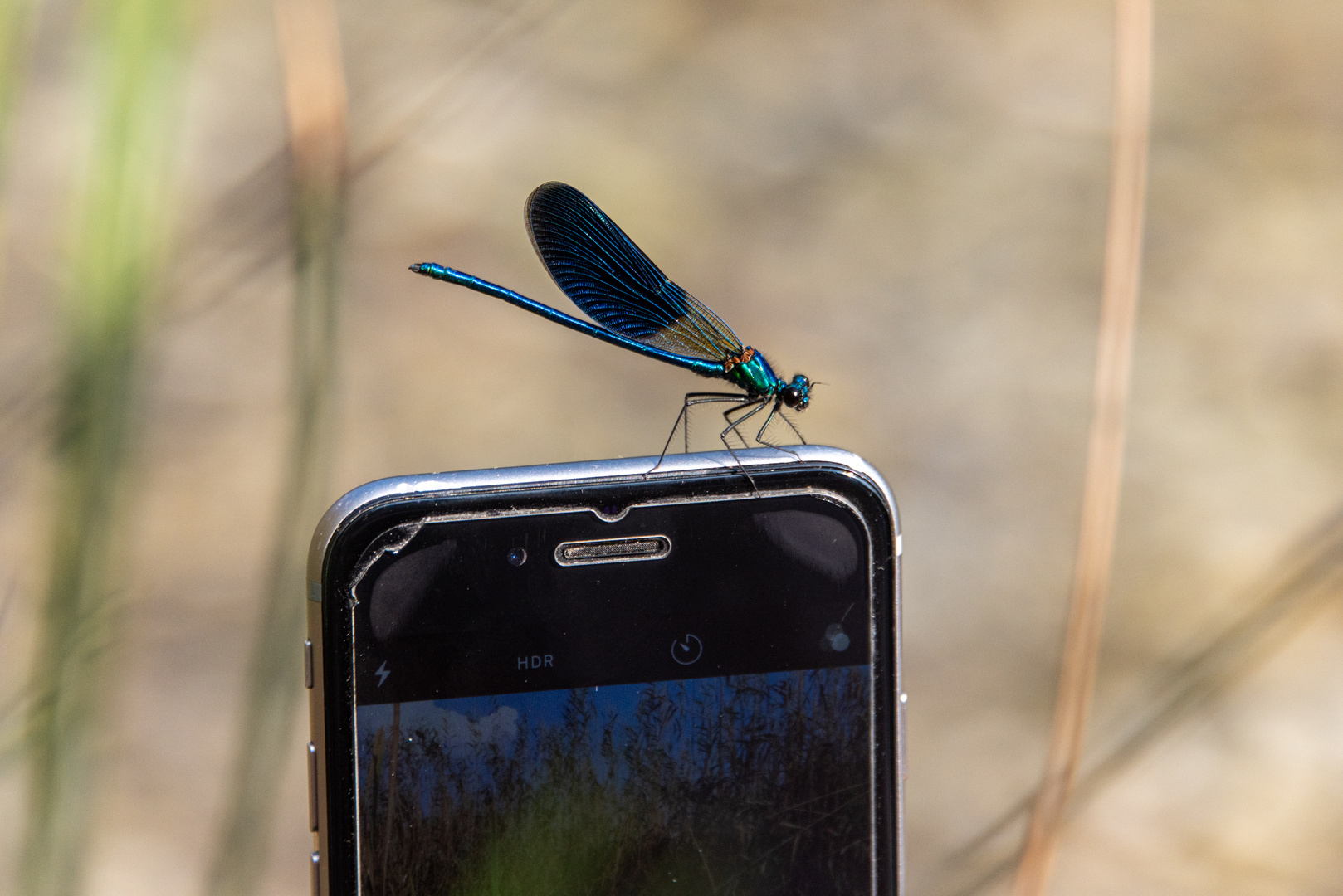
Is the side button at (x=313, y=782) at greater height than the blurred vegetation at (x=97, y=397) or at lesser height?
lesser

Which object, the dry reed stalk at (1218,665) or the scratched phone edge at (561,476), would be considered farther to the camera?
the dry reed stalk at (1218,665)

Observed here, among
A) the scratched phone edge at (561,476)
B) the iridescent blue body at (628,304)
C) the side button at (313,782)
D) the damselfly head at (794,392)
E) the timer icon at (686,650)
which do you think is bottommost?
the side button at (313,782)

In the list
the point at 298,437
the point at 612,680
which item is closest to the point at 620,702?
the point at 612,680

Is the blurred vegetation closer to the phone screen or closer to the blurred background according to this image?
the blurred background

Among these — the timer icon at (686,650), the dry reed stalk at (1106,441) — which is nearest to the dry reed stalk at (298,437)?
the timer icon at (686,650)

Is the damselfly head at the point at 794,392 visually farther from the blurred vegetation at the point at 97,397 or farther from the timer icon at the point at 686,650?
the blurred vegetation at the point at 97,397

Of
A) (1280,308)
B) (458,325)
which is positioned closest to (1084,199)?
(1280,308)
